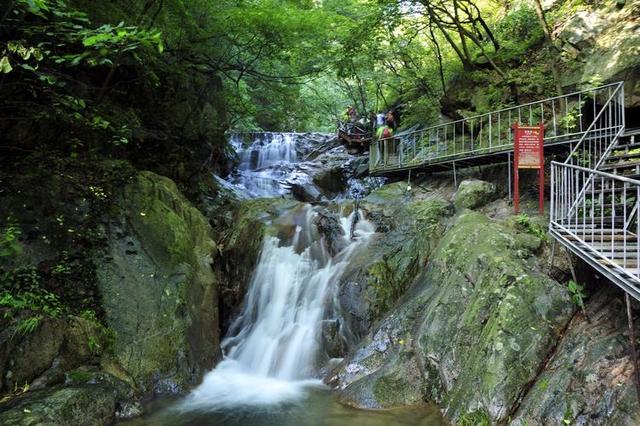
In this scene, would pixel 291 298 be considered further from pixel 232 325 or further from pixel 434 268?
pixel 434 268

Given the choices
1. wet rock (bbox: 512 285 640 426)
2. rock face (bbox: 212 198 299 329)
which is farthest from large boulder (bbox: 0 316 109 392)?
wet rock (bbox: 512 285 640 426)

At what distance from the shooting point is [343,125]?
23734 mm

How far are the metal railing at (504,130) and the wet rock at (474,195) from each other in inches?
39.1

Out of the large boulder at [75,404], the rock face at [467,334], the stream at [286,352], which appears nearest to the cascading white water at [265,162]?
the stream at [286,352]

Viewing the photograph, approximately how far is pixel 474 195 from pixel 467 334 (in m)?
4.74

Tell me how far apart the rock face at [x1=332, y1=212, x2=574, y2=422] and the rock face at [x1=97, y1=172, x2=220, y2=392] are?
2.73 m

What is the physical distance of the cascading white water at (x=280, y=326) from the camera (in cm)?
723

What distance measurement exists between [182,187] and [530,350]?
394 inches

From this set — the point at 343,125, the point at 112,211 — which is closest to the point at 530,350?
the point at 112,211

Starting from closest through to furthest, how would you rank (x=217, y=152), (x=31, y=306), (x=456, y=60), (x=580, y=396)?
1. (x=580, y=396)
2. (x=31, y=306)
3. (x=456, y=60)
4. (x=217, y=152)

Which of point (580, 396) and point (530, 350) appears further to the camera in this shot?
point (530, 350)

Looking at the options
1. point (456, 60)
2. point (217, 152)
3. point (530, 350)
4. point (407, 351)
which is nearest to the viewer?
point (530, 350)

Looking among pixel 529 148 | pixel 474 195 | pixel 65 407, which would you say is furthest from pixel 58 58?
pixel 474 195

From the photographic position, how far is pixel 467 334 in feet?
19.8
